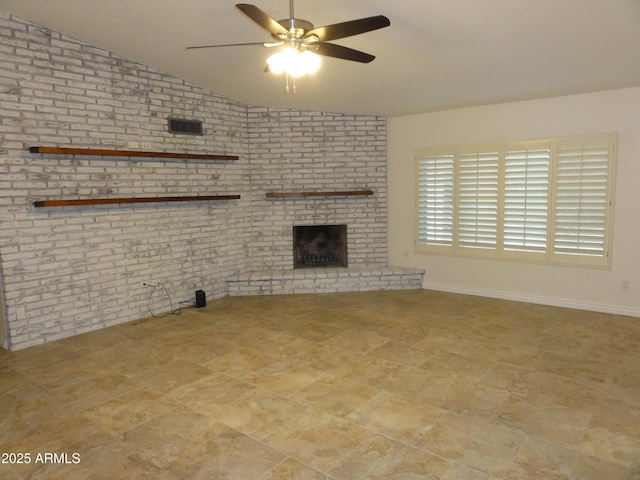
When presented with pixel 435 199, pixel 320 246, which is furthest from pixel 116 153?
pixel 435 199

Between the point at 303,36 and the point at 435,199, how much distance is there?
146 inches

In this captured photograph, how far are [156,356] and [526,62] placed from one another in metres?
4.16

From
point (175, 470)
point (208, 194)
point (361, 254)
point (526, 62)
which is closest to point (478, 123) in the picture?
point (526, 62)

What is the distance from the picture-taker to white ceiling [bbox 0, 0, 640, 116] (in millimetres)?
3084

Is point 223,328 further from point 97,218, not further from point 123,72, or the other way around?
point 123,72

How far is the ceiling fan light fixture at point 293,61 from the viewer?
2738 millimetres

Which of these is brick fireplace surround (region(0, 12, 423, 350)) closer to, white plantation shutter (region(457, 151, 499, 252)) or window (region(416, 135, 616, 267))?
window (region(416, 135, 616, 267))

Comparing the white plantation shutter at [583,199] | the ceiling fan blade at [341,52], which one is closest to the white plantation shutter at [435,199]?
the white plantation shutter at [583,199]

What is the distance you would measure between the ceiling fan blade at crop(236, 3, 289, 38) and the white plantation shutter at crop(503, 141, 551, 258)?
3564 mm

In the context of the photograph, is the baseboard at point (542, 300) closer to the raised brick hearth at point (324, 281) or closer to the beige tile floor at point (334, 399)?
the beige tile floor at point (334, 399)

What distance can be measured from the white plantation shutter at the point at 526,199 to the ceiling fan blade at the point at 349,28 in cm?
328

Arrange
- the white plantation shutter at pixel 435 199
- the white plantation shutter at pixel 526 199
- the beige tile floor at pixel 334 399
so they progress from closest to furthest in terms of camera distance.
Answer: the beige tile floor at pixel 334 399, the white plantation shutter at pixel 526 199, the white plantation shutter at pixel 435 199

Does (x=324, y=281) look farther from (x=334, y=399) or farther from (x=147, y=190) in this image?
(x=334, y=399)

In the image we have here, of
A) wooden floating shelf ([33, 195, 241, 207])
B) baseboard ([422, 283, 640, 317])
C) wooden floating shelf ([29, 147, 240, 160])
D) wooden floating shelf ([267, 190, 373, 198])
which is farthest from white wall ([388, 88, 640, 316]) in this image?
wooden floating shelf ([29, 147, 240, 160])
